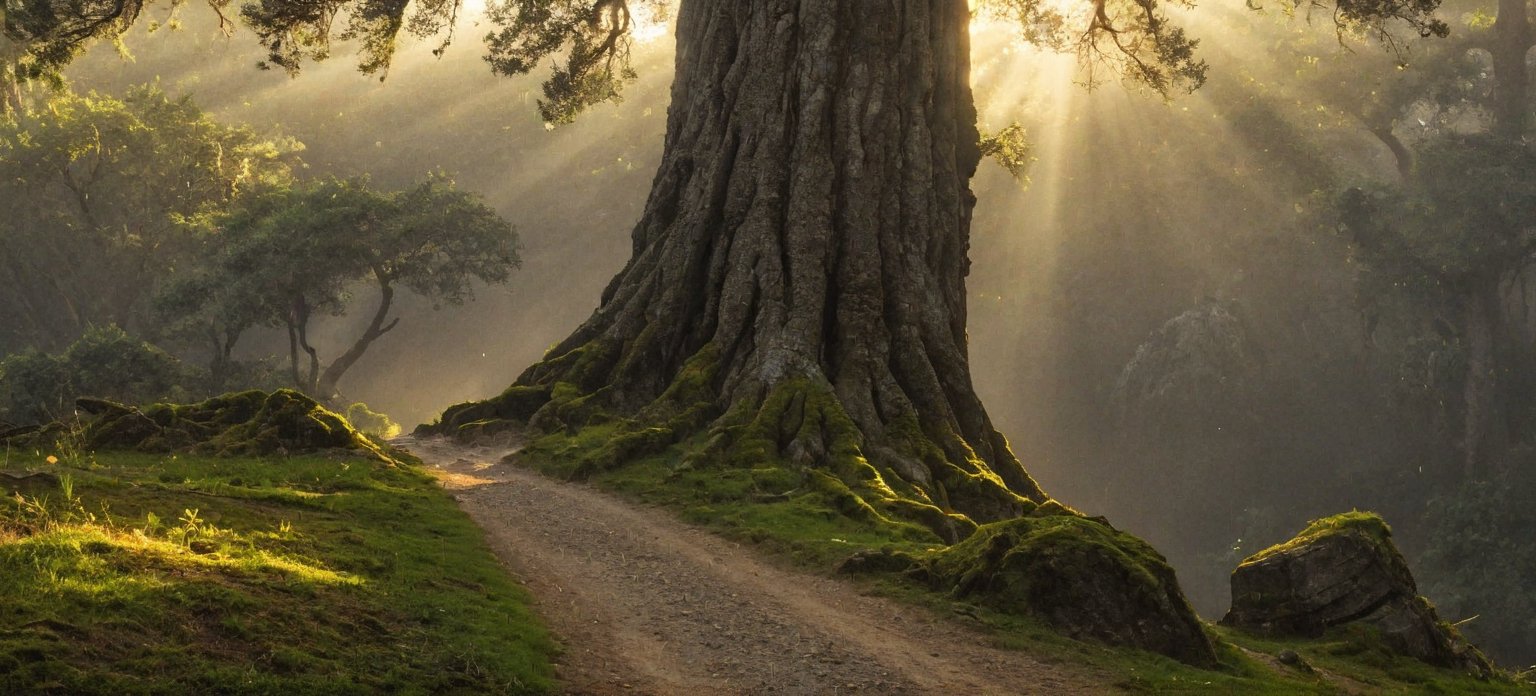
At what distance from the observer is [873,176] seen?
18203mm

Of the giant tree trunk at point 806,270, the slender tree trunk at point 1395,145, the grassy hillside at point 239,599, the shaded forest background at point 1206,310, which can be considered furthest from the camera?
the slender tree trunk at point 1395,145

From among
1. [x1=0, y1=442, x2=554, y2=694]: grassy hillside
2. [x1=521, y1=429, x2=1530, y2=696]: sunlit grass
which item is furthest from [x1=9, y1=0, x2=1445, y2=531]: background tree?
[x1=0, y1=442, x2=554, y2=694]: grassy hillside

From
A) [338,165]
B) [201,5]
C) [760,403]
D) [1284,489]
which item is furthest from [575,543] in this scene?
[201,5]

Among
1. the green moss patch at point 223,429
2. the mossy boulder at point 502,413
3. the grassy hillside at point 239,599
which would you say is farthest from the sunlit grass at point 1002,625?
the mossy boulder at point 502,413

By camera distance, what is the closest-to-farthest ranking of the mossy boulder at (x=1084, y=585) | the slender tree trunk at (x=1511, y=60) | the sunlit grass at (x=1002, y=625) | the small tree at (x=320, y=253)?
the sunlit grass at (x=1002, y=625) < the mossy boulder at (x=1084, y=585) < the small tree at (x=320, y=253) < the slender tree trunk at (x=1511, y=60)

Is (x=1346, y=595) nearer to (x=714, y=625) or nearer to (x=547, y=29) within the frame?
(x=714, y=625)

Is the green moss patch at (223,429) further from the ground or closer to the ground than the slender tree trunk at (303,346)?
closer to the ground

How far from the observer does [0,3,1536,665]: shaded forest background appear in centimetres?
4172

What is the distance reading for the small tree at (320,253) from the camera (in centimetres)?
3931

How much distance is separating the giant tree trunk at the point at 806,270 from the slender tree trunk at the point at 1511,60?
33.4m

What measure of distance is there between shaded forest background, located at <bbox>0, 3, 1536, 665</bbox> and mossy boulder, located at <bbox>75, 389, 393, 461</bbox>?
30920 mm

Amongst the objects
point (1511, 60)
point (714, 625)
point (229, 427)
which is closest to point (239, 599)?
point (714, 625)

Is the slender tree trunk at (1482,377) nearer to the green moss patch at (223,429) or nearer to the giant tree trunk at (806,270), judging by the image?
the giant tree trunk at (806,270)

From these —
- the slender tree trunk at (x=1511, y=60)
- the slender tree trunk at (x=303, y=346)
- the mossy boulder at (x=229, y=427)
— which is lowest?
the mossy boulder at (x=229, y=427)
